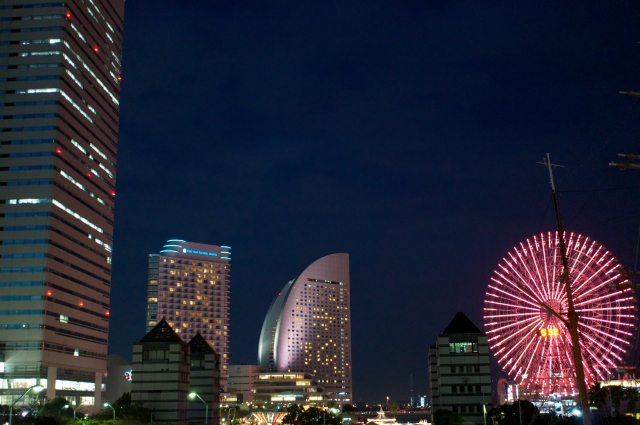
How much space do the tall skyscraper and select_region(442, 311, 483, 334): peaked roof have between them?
8587cm

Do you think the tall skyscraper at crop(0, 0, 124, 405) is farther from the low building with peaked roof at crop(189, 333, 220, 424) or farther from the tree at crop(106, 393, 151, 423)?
the tree at crop(106, 393, 151, 423)

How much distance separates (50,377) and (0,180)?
1788 inches

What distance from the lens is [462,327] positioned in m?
129

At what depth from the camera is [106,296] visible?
623 ft

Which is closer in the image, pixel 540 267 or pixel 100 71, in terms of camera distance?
pixel 540 267

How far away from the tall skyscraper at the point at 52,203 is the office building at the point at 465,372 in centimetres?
8440

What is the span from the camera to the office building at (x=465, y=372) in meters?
123

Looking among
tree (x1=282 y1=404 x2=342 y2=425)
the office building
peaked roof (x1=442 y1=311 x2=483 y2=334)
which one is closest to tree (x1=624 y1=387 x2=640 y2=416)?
the office building

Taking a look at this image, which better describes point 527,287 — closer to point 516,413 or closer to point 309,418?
point 516,413

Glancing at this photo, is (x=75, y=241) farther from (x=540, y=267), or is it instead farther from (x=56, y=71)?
(x=540, y=267)

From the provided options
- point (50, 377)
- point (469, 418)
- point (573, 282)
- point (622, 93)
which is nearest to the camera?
point (622, 93)

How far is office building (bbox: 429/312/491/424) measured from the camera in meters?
123

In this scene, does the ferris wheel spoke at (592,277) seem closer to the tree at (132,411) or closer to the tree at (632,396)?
the tree at (632,396)

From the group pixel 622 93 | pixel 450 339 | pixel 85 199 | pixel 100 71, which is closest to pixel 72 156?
pixel 85 199
